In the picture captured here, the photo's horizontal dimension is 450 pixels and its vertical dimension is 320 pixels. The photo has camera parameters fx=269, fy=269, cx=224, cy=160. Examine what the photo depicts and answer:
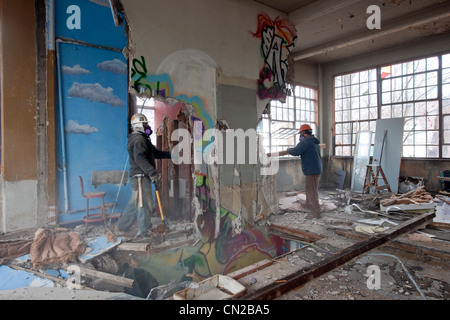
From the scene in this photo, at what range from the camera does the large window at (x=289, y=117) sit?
29.0ft

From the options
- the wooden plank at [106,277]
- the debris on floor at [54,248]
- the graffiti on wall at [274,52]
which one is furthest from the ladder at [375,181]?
the debris on floor at [54,248]

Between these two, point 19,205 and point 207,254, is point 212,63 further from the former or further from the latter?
point 19,205

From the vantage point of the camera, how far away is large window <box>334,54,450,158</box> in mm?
7688

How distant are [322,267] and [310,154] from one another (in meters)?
3.08

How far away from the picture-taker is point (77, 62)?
5121mm

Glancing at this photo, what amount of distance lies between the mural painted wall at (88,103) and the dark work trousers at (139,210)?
84cm

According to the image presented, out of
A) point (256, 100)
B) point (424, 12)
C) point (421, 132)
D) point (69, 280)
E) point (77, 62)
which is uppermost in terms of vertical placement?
point (424, 12)

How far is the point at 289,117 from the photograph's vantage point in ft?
30.8

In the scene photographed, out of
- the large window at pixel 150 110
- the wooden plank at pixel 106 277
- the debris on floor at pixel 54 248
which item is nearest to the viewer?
the wooden plank at pixel 106 277

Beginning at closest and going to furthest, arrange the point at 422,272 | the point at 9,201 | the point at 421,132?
the point at 422,272 → the point at 9,201 → the point at 421,132

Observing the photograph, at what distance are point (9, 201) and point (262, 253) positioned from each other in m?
4.62

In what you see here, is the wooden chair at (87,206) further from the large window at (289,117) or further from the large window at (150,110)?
the large window at (289,117)
